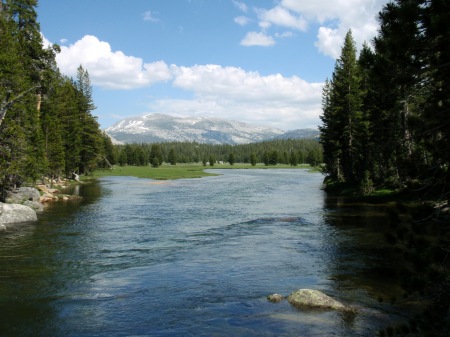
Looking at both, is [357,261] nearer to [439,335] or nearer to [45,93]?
[439,335]

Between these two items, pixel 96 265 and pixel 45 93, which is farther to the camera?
pixel 45 93

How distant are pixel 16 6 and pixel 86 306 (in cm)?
4323

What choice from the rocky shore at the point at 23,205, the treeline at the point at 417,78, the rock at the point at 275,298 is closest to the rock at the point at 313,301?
the rock at the point at 275,298

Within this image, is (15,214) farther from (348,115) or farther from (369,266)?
(348,115)

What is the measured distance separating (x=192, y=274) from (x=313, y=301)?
619cm

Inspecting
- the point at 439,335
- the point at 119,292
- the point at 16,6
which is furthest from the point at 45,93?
the point at 439,335

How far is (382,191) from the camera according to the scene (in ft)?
142

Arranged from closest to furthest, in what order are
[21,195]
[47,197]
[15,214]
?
[15,214] → [21,195] → [47,197]

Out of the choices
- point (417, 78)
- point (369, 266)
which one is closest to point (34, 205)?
point (369, 266)

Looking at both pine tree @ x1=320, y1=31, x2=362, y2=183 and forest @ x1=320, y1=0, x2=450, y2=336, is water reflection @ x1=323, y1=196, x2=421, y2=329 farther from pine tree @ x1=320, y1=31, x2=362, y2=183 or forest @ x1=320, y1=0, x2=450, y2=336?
pine tree @ x1=320, y1=31, x2=362, y2=183

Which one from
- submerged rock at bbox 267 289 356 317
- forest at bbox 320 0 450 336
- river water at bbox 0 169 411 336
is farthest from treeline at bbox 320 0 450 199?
submerged rock at bbox 267 289 356 317

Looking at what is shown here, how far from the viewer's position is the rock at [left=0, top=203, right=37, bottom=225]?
98.9 ft

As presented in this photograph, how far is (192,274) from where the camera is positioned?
18219 millimetres

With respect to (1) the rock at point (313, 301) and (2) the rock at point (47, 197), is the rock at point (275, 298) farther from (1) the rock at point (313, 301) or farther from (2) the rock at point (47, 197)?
(2) the rock at point (47, 197)
